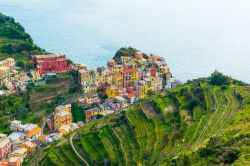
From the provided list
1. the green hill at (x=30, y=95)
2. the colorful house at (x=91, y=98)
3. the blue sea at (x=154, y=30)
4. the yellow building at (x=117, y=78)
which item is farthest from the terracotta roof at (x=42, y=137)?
Answer: the blue sea at (x=154, y=30)

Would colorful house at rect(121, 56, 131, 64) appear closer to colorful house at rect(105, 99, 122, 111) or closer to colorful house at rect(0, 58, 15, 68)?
colorful house at rect(105, 99, 122, 111)

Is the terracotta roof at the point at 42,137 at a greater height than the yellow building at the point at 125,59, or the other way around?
the yellow building at the point at 125,59

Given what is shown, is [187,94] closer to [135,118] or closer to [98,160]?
[135,118]

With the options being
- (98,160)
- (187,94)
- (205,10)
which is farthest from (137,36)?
(98,160)

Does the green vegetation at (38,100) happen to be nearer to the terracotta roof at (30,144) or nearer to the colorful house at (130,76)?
the terracotta roof at (30,144)

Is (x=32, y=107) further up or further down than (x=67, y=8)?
further down

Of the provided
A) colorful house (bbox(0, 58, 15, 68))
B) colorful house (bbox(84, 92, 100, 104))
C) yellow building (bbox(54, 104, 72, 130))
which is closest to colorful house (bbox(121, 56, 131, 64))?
colorful house (bbox(84, 92, 100, 104))
